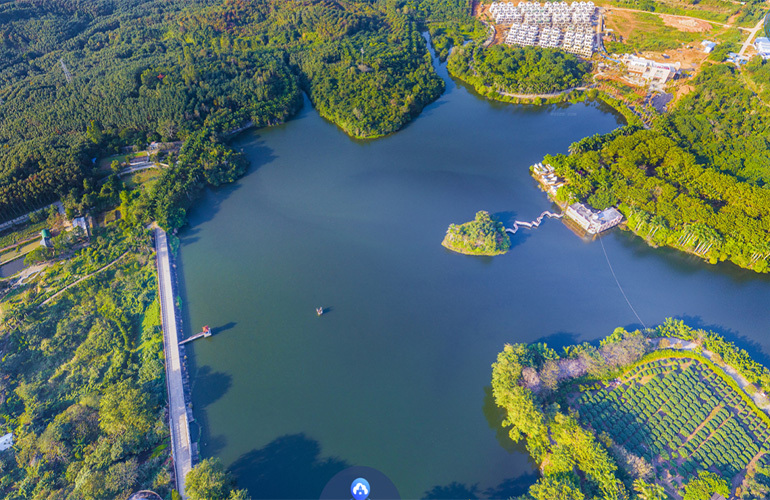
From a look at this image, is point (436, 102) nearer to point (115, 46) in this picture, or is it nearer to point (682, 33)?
point (682, 33)

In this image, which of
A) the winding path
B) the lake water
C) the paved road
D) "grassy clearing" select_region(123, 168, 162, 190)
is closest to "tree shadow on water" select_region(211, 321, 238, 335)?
the lake water

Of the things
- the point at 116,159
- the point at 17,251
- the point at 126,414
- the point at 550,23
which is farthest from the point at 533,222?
the point at 550,23

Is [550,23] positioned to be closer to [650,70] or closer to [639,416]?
[650,70]

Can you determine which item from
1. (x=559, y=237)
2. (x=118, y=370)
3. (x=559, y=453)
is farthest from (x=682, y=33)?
(x=118, y=370)

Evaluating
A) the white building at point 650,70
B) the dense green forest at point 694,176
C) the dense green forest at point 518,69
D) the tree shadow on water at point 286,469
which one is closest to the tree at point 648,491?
the tree shadow on water at point 286,469

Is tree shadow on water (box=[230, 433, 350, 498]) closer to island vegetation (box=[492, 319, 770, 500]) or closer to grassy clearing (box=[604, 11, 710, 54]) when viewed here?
island vegetation (box=[492, 319, 770, 500])
